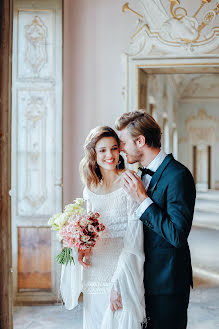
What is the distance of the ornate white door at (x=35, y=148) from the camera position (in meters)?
5.54

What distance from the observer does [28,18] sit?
18.3 feet

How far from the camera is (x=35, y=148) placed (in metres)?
5.61

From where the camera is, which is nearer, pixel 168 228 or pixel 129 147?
pixel 168 228

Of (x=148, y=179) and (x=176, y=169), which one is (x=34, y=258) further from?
(x=176, y=169)

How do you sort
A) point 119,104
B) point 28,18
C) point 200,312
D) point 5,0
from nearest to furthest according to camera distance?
point 5,0, point 200,312, point 28,18, point 119,104

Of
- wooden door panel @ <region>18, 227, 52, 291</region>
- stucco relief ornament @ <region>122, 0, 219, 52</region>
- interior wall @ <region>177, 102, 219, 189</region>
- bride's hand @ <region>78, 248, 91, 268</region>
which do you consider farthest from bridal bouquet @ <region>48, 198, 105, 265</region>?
interior wall @ <region>177, 102, 219, 189</region>

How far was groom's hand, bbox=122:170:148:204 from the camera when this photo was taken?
7.60ft

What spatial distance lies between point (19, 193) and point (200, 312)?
2703 millimetres

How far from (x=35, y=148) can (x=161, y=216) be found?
3.61 meters

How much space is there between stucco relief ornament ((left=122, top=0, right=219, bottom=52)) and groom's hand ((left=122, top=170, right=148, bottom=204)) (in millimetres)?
3828

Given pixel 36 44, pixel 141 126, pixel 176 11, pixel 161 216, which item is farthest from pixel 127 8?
pixel 161 216

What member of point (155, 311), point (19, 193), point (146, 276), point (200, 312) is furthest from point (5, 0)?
point (200, 312)

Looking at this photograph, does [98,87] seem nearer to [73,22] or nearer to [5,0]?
[73,22]

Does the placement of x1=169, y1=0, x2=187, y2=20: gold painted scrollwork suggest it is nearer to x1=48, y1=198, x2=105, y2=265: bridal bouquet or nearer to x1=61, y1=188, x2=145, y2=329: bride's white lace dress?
x1=61, y1=188, x2=145, y2=329: bride's white lace dress
